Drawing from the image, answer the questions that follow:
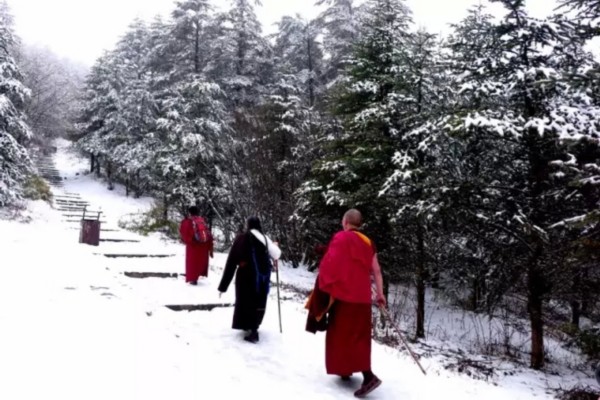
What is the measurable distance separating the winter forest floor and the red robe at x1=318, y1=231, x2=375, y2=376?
0.40 meters

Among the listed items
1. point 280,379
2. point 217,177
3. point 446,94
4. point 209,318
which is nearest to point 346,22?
point 217,177

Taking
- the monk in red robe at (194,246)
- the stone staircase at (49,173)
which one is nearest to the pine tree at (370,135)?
the monk in red robe at (194,246)

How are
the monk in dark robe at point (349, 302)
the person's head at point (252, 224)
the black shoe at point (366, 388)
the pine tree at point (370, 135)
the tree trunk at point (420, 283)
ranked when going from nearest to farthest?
the black shoe at point (366, 388) < the monk in dark robe at point (349, 302) < the person's head at point (252, 224) < the tree trunk at point (420, 283) < the pine tree at point (370, 135)

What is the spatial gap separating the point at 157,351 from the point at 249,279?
6.15ft

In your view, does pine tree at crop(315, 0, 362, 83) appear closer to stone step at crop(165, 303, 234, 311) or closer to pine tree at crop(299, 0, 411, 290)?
pine tree at crop(299, 0, 411, 290)

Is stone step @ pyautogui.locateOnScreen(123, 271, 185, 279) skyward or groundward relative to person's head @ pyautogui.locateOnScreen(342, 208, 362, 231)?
groundward

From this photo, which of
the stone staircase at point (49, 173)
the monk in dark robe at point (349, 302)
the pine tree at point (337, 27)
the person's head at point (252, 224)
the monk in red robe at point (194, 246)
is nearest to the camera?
the monk in dark robe at point (349, 302)

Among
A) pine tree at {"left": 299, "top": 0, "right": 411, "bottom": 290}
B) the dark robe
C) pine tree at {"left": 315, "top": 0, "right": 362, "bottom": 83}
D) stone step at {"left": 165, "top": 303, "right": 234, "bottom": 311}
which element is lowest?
stone step at {"left": 165, "top": 303, "right": 234, "bottom": 311}

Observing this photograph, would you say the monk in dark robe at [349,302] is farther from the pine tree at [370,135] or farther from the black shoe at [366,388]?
the pine tree at [370,135]

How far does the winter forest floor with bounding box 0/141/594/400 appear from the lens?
153 inches

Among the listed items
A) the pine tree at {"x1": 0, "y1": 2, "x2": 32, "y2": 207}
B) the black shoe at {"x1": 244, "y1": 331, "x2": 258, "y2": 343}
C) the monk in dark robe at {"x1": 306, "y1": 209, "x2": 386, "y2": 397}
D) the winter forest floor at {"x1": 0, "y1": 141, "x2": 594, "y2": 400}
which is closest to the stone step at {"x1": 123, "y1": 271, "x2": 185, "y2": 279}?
the winter forest floor at {"x1": 0, "y1": 141, "x2": 594, "y2": 400}

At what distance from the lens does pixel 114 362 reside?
13.8ft

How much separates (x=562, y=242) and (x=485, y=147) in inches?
133

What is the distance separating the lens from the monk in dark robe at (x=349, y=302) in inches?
184
